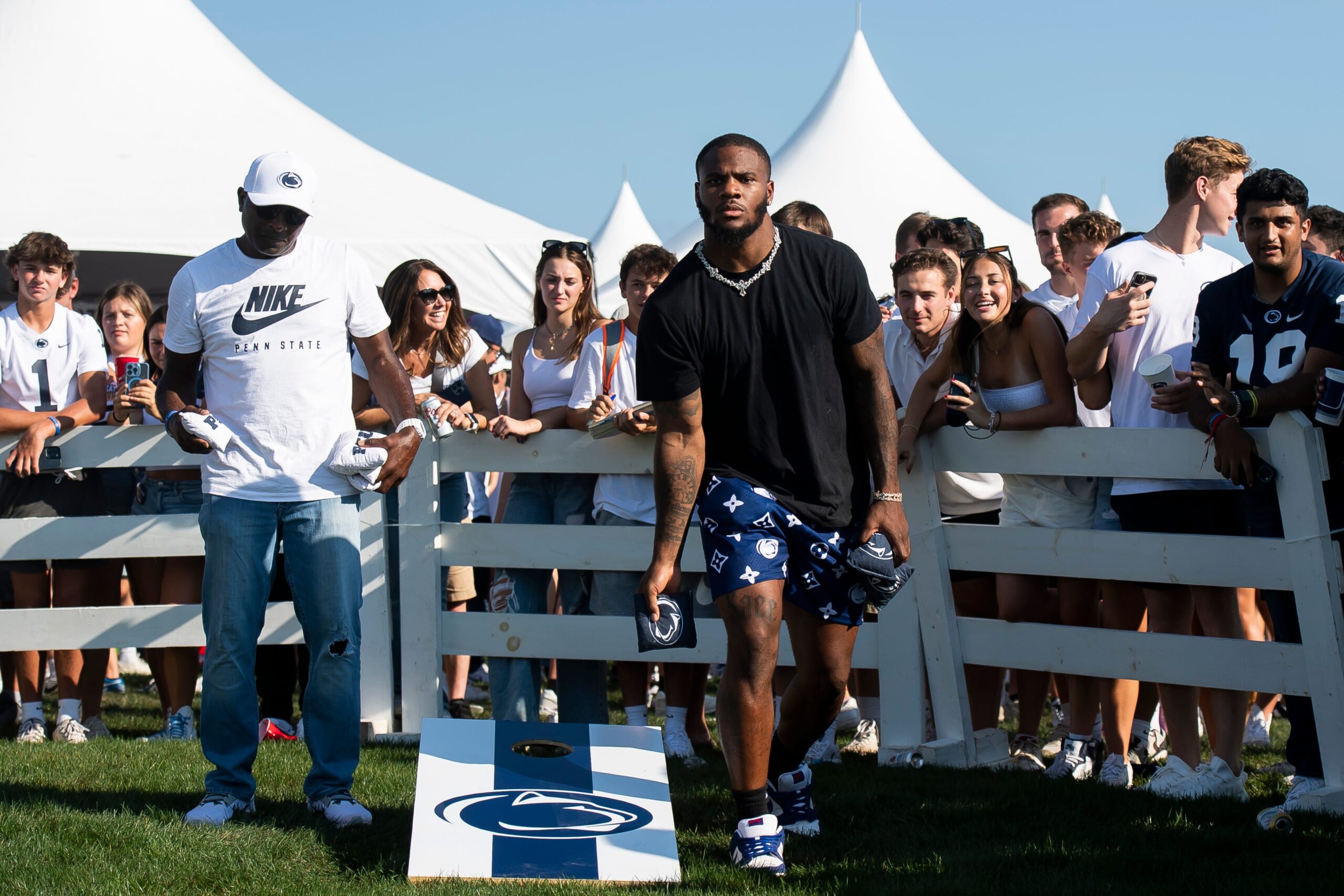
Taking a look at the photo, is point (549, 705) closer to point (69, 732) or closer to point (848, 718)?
point (848, 718)

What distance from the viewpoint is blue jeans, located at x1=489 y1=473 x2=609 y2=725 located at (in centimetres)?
593

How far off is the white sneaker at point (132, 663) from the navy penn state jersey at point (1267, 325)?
285 inches

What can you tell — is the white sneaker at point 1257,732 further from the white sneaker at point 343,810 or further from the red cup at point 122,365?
the red cup at point 122,365

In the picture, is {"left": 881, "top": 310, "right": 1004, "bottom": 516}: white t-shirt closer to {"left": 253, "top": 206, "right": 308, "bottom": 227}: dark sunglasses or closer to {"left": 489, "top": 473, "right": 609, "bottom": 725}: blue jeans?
{"left": 489, "top": 473, "right": 609, "bottom": 725}: blue jeans

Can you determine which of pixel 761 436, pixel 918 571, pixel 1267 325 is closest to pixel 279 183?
pixel 761 436

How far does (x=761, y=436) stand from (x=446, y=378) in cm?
265

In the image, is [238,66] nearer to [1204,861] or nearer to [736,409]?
[736,409]

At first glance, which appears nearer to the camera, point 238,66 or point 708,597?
point 708,597

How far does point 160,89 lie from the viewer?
37.6 feet

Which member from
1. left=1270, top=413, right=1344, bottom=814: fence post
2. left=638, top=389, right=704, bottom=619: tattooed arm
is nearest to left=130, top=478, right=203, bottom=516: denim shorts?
left=638, top=389, right=704, bottom=619: tattooed arm

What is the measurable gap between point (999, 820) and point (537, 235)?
26.7 feet

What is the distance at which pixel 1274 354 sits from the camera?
180 inches

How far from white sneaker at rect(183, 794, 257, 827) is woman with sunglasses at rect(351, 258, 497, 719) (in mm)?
2012

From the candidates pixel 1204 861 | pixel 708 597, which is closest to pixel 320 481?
pixel 708 597
